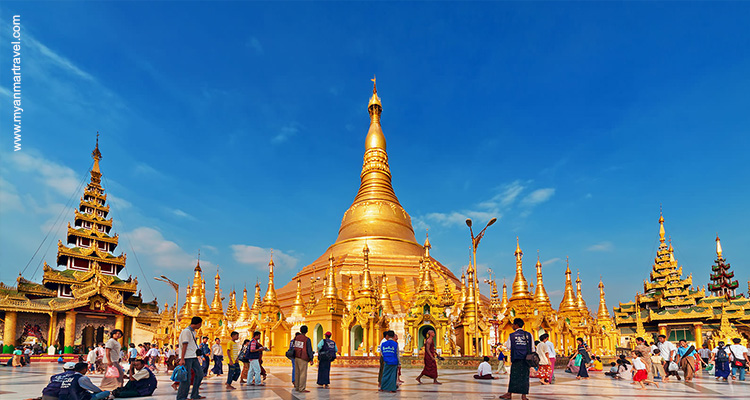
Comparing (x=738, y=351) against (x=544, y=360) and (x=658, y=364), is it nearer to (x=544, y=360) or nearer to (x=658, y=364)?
(x=658, y=364)

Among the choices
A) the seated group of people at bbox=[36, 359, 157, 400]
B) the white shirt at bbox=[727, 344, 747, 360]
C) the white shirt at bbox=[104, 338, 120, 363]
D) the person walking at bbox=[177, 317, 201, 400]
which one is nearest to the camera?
the seated group of people at bbox=[36, 359, 157, 400]

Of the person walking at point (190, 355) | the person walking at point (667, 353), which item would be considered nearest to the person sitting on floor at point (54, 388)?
the person walking at point (190, 355)

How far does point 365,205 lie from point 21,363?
30330mm

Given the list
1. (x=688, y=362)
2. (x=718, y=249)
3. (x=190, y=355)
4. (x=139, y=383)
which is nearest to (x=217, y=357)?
(x=139, y=383)

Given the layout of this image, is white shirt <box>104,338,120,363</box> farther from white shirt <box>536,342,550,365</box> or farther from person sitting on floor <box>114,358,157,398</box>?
white shirt <box>536,342,550,365</box>

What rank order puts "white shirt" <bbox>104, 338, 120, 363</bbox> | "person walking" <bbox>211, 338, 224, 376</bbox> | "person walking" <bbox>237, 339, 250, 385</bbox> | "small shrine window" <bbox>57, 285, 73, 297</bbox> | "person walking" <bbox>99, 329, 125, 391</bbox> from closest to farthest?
"person walking" <bbox>99, 329, 125, 391</bbox>
"white shirt" <bbox>104, 338, 120, 363</bbox>
"person walking" <bbox>237, 339, 250, 385</bbox>
"person walking" <bbox>211, 338, 224, 376</bbox>
"small shrine window" <bbox>57, 285, 73, 297</bbox>

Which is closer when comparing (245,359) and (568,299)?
(245,359)

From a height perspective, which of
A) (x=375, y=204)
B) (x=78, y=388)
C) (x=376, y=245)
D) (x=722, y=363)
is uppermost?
(x=375, y=204)

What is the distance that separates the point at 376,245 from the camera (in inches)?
1805

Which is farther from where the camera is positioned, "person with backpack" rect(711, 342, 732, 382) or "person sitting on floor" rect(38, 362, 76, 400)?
"person with backpack" rect(711, 342, 732, 382)

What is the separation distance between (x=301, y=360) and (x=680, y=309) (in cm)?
4559

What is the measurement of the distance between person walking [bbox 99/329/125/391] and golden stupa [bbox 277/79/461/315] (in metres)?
26.0

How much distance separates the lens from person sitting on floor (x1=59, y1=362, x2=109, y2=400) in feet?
26.6

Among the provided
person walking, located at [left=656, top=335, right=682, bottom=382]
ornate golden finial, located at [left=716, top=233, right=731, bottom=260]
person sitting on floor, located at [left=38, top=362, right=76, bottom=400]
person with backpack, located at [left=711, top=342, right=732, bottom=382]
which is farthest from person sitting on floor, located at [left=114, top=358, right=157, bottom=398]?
ornate golden finial, located at [left=716, top=233, right=731, bottom=260]
